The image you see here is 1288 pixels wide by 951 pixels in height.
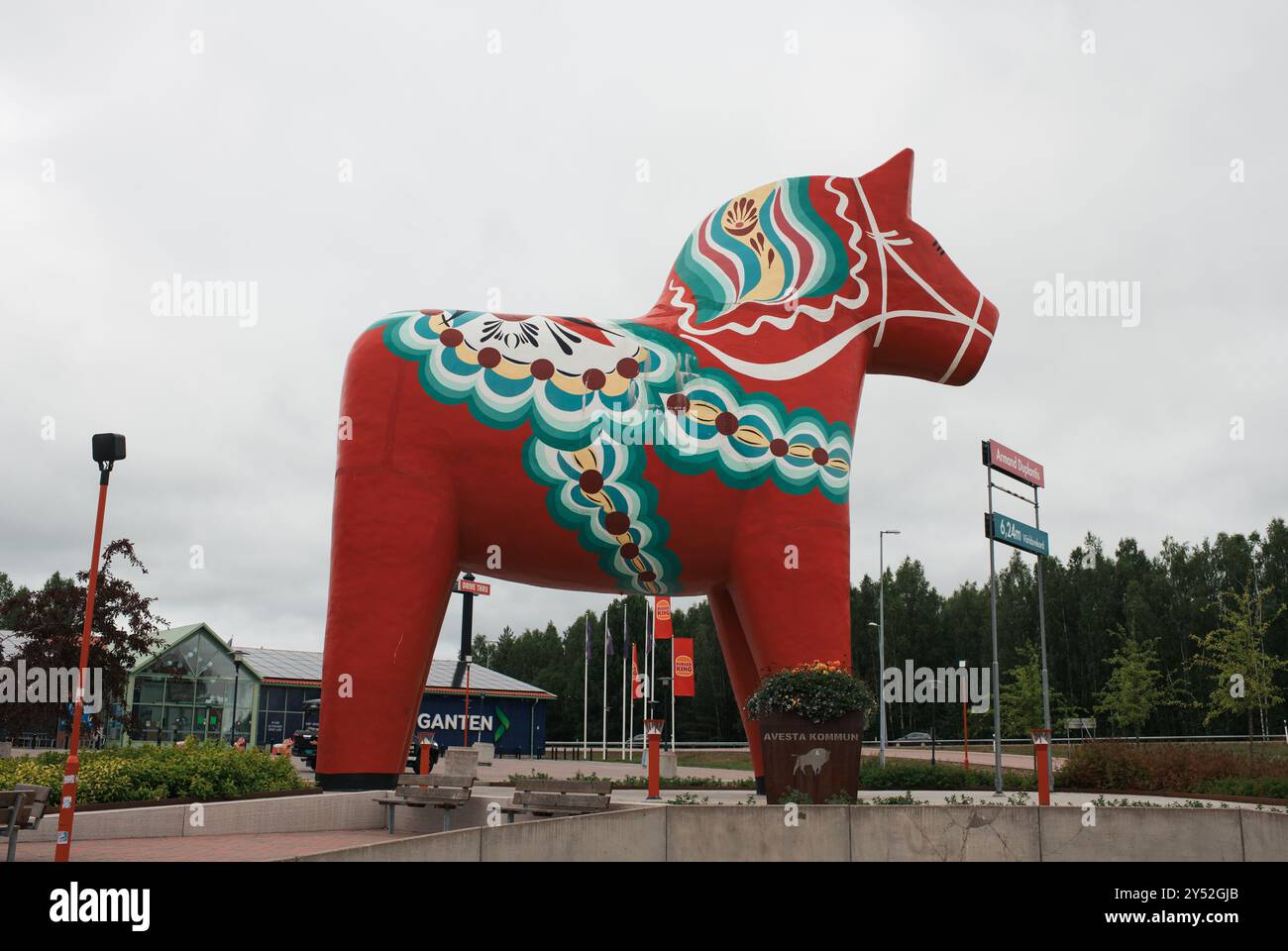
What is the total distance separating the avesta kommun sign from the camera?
65.2 ft

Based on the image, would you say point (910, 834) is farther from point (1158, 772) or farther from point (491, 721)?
point (491, 721)

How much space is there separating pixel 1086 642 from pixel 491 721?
128 ft

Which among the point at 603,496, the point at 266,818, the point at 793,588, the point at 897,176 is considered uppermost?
the point at 897,176

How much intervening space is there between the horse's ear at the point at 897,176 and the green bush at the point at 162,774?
42.5 feet

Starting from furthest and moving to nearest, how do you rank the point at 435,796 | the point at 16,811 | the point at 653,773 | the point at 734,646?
the point at 734,646, the point at 653,773, the point at 435,796, the point at 16,811

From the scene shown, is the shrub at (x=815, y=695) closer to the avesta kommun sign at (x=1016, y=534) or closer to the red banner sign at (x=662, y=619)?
the avesta kommun sign at (x=1016, y=534)

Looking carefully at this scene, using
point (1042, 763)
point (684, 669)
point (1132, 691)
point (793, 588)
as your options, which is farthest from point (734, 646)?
point (1132, 691)

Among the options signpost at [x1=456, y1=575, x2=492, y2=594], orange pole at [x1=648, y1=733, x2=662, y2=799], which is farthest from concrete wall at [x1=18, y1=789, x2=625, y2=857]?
signpost at [x1=456, y1=575, x2=492, y2=594]

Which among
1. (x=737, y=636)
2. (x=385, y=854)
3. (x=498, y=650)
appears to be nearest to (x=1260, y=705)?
(x=737, y=636)

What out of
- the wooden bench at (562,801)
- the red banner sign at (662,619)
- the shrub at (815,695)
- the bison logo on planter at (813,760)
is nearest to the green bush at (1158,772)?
the shrub at (815,695)

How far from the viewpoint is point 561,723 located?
Result: 8656 cm

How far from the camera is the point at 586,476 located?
15.0 metres

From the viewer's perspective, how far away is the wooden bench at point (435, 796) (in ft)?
43.7

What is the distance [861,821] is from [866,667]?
Answer: 6618 centimetres
